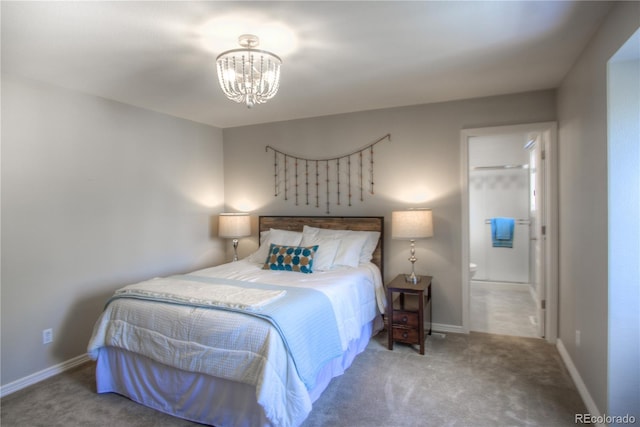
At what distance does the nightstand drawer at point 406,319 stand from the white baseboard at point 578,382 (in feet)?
3.83

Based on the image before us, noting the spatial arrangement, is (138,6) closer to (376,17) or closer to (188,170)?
(376,17)

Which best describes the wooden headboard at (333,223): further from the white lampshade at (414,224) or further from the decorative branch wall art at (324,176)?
the white lampshade at (414,224)

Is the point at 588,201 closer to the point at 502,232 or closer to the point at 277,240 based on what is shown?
the point at 277,240

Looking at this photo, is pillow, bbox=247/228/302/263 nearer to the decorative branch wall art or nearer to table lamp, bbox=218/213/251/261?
table lamp, bbox=218/213/251/261

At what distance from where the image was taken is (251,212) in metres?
4.73

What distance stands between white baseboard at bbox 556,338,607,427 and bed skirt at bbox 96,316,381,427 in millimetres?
1610

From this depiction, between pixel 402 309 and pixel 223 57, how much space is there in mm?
2517

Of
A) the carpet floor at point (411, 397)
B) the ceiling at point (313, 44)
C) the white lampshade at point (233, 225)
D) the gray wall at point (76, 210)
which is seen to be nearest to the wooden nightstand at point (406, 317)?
the carpet floor at point (411, 397)

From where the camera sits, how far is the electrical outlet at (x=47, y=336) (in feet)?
9.61

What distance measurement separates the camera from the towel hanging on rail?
18.0 feet

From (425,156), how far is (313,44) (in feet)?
6.32

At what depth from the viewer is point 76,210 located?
123 inches

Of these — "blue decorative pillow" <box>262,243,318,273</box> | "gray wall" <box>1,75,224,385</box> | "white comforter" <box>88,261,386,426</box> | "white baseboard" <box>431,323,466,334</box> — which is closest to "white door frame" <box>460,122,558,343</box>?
"white baseboard" <box>431,323,466,334</box>

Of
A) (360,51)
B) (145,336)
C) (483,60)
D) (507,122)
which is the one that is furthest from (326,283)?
(507,122)
